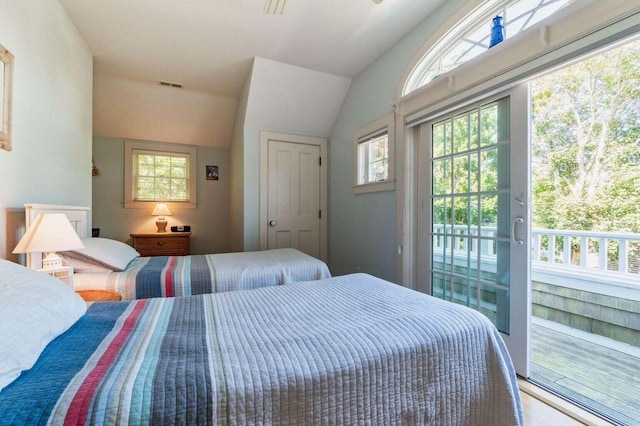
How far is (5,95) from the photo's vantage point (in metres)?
1.47

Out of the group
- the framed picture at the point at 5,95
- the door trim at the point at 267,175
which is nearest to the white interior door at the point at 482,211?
the door trim at the point at 267,175

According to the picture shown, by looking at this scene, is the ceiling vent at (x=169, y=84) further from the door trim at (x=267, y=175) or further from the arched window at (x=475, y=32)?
the arched window at (x=475, y=32)

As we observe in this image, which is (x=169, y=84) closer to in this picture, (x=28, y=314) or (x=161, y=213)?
(x=161, y=213)

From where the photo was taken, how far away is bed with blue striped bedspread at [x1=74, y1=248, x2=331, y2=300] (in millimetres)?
1646

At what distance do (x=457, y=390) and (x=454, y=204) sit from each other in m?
1.53

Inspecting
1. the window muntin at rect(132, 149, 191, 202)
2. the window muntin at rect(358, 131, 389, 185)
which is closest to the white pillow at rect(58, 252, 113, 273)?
the window muntin at rect(358, 131, 389, 185)

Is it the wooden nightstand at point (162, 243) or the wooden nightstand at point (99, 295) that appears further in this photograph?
the wooden nightstand at point (162, 243)

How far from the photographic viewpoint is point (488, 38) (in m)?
1.98

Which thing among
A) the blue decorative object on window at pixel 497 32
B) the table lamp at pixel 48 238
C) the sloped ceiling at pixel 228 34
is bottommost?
the table lamp at pixel 48 238

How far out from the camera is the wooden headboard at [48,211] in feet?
4.95

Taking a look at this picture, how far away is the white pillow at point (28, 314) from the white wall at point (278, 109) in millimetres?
2451

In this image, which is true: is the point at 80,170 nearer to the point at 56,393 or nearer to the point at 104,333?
the point at 104,333

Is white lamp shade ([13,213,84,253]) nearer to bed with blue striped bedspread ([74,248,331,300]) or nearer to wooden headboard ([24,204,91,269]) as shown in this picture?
wooden headboard ([24,204,91,269])

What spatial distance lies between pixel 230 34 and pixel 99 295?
2403 millimetres
